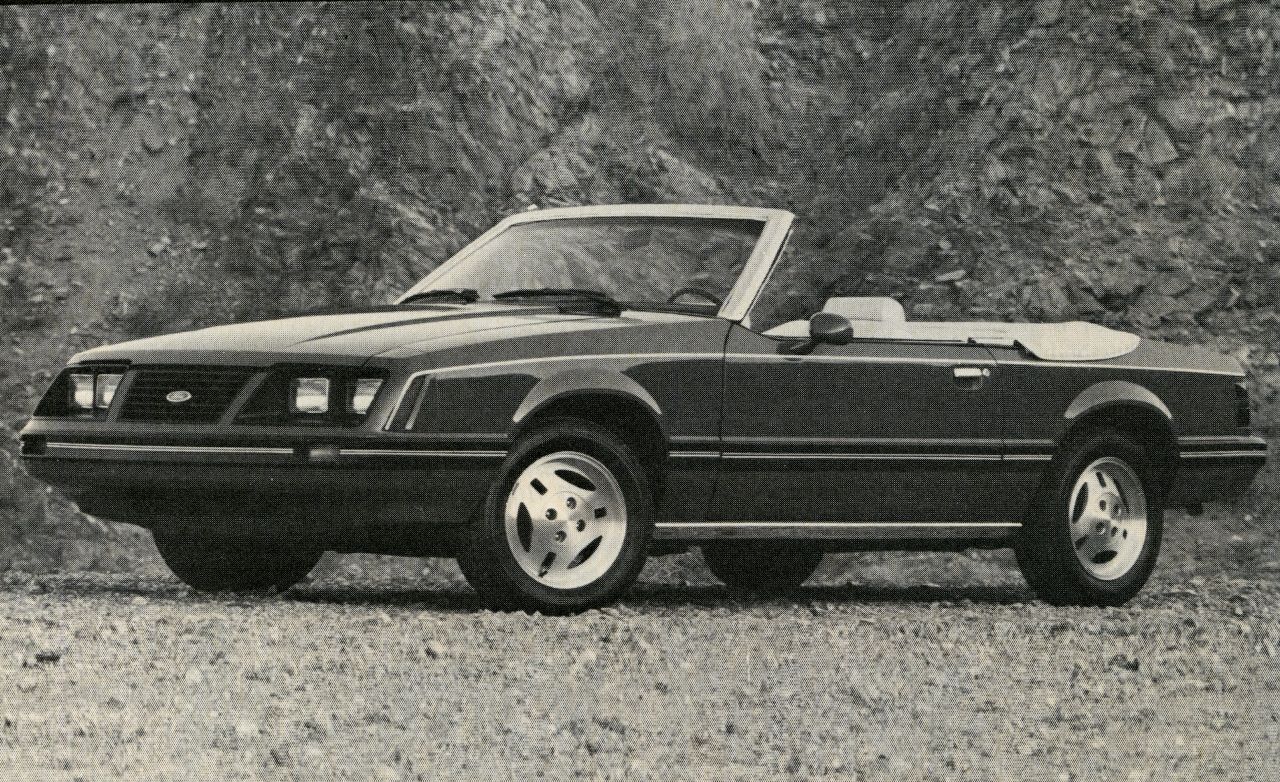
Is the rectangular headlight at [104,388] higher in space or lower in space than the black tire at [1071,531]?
higher

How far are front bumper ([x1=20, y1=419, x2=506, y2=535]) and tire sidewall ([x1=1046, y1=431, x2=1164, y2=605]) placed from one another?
3054mm

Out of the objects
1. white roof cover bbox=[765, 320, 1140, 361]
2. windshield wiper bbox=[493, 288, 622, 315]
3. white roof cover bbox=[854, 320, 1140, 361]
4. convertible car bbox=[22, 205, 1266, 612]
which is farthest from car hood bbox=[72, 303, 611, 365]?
white roof cover bbox=[854, 320, 1140, 361]

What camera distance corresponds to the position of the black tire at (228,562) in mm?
9148

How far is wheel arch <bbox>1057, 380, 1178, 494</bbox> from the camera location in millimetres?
9680

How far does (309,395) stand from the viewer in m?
7.84

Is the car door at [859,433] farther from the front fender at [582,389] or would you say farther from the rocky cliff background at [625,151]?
the rocky cliff background at [625,151]

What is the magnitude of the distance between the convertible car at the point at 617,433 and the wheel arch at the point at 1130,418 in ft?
0.05

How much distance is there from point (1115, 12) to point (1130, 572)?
11.8 m

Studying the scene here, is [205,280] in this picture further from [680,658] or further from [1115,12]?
[680,658]

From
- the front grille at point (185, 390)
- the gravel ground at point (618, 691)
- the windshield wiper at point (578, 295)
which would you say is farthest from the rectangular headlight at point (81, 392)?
the windshield wiper at point (578, 295)

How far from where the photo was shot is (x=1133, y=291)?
18.7 metres

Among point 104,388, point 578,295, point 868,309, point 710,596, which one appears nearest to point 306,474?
point 104,388

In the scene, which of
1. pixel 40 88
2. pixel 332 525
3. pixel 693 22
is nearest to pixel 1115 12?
pixel 693 22

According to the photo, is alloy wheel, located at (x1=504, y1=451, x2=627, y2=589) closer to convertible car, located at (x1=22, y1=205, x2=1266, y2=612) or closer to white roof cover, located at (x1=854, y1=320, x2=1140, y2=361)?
convertible car, located at (x1=22, y1=205, x2=1266, y2=612)
